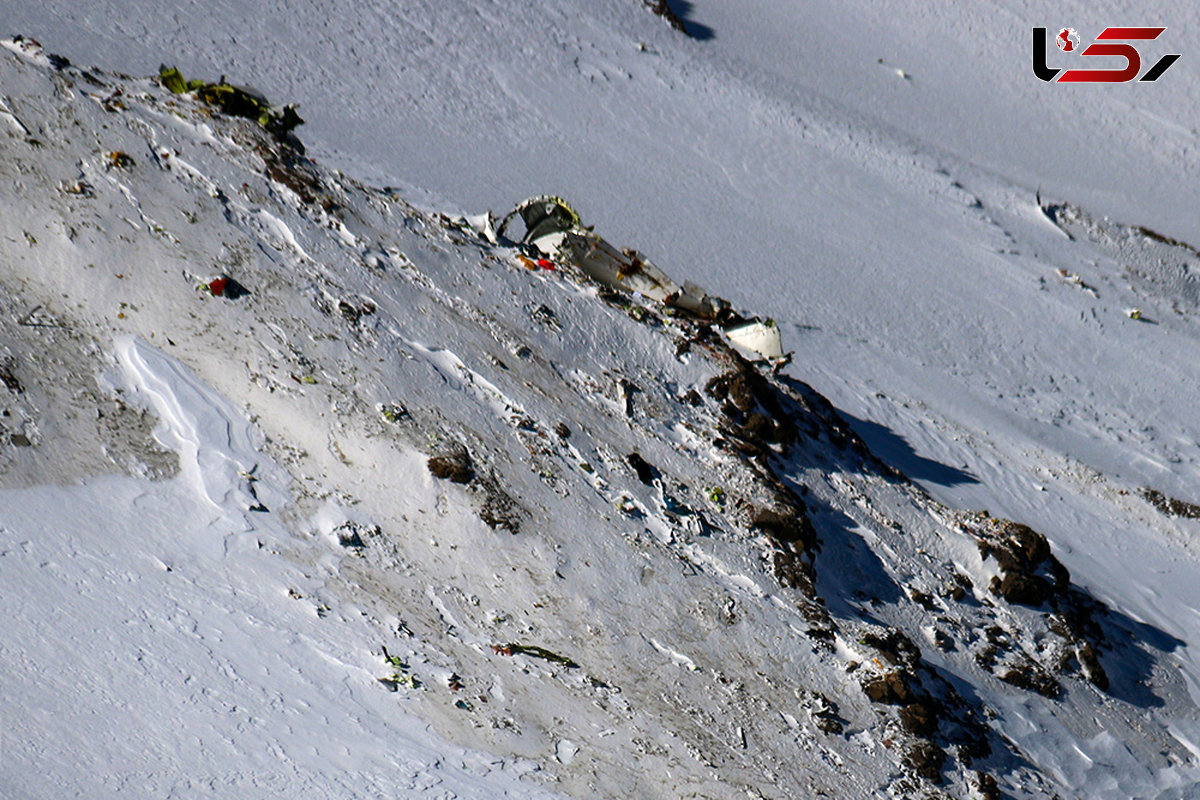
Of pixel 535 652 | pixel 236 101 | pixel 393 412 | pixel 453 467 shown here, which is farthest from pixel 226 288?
pixel 535 652

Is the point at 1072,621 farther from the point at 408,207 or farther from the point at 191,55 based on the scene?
the point at 191,55

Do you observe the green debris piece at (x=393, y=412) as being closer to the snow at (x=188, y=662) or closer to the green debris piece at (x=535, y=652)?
the snow at (x=188, y=662)

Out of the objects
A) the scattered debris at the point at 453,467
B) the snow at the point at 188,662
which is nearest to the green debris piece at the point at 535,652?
the snow at the point at 188,662

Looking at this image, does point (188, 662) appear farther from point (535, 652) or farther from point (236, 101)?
point (236, 101)

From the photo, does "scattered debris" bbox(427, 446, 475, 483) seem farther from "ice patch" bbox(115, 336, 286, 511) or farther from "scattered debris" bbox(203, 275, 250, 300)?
"scattered debris" bbox(203, 275, 250, 300)

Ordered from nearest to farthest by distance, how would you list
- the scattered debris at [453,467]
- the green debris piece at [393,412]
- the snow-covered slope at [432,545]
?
the snow-covered slope at [432,545] → the scattered debris at [453,467] → the green debris piece at [393,412]

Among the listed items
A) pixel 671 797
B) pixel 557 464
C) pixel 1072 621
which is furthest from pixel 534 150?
pixel 671 797
